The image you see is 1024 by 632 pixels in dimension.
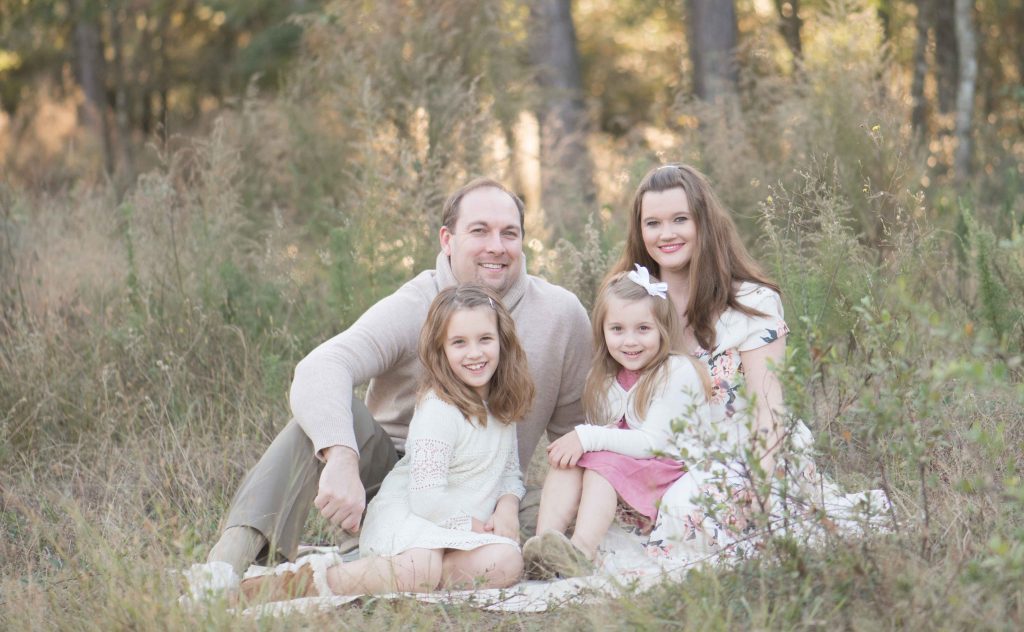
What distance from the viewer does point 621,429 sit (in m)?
3.71

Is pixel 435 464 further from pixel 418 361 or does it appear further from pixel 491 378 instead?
pixel 418 361

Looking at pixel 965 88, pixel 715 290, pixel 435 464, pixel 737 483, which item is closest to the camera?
pixel 737 483

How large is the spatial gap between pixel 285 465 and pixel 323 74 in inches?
203

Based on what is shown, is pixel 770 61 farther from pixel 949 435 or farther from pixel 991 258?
pixel 949 435

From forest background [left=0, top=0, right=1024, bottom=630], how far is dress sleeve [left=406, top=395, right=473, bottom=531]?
35cm

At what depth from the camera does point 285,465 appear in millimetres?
3592

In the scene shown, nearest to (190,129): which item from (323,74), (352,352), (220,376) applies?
(323,74)

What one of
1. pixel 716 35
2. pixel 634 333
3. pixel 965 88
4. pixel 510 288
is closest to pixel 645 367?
pixel 634 333

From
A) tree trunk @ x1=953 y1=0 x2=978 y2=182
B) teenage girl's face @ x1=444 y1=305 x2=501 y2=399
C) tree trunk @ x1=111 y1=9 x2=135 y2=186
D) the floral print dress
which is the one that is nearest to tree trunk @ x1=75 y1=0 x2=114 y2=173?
tree trunk @ x1=111 y1=9 x2=135 y2=186

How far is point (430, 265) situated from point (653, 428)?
214 centimetres

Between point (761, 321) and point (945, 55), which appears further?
point (945, 55)

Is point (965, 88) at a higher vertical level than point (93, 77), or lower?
lower

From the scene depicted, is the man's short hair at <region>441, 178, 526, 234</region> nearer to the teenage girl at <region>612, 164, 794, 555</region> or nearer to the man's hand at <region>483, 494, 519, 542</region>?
the teenage girl at <region>612, 164, 794, 555</region>

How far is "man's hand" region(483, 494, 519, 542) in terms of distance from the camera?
368 cm
